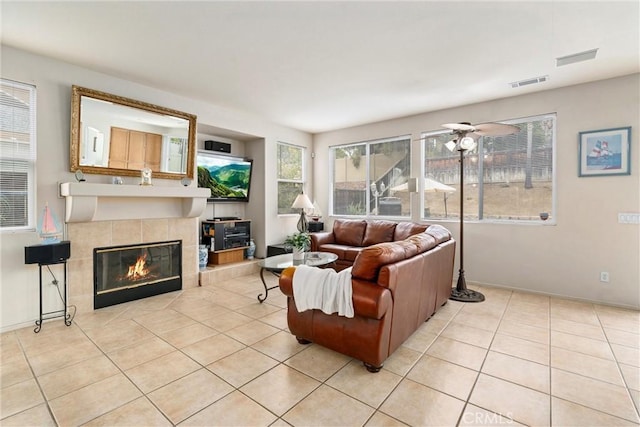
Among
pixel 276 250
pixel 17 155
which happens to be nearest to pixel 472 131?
pixel 276 250

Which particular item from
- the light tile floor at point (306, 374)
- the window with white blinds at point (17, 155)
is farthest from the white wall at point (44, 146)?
the light tile floor at point (306, 374)

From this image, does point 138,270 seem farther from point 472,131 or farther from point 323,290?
point 472,131

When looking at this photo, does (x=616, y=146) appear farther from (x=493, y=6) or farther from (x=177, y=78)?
(x=177, y=78)

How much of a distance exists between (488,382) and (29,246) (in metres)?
4.18

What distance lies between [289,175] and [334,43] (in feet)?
11.7

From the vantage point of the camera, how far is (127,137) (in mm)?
3729

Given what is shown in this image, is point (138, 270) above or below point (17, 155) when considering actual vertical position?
below

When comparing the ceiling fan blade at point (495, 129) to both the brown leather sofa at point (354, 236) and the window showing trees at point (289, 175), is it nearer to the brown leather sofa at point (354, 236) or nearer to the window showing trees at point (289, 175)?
the brown leather sofa at point (354, 236)

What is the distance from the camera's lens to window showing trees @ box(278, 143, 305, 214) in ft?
19.8

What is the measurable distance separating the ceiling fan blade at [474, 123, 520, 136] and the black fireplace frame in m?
4.34

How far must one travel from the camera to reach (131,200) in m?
3.90

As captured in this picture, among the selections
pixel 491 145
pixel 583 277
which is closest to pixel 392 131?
pixel 491 145

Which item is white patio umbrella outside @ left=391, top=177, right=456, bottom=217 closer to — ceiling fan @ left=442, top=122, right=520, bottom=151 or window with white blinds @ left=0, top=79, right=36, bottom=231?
ceiling fan @ left=442, top=122, right=520, bottom=151

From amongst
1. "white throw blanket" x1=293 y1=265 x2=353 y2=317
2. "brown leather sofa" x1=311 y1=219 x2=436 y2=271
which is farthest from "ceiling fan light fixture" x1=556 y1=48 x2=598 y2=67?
"white throw blanket" x1=293 y1=265 x2=353 y2=317
